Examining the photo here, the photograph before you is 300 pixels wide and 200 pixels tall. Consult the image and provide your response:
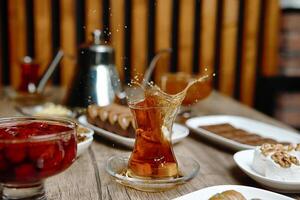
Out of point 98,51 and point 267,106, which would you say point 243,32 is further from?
point 98,51

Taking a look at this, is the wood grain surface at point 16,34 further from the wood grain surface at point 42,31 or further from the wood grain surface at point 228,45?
the wood grain surface at point 228,45

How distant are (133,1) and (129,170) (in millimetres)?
1877

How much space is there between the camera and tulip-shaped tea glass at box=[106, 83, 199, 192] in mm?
1017

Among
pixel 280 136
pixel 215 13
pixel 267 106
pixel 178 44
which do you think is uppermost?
pixel 215 13

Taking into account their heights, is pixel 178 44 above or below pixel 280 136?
above

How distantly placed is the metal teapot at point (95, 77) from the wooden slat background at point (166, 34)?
94cm

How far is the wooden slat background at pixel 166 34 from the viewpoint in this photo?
2734mm

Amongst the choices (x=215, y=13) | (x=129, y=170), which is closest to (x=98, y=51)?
(x=129, y=170)

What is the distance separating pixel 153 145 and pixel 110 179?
126mm

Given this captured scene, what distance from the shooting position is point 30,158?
0.80 m

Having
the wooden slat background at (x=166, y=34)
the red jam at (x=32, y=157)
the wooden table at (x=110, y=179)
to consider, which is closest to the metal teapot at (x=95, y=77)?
the wooden table at (x=110, y=179)

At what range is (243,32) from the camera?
2.94m

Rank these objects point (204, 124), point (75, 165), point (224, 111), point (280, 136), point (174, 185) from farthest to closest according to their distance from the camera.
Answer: point (224, 111) < point (204, 124) < point (280, 136) < point (75, 165) < point (174, 185)

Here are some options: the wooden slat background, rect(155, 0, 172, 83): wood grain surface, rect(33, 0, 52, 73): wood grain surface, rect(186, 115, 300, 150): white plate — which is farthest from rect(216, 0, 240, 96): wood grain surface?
rect(186, 115, 300, 150): white plate
